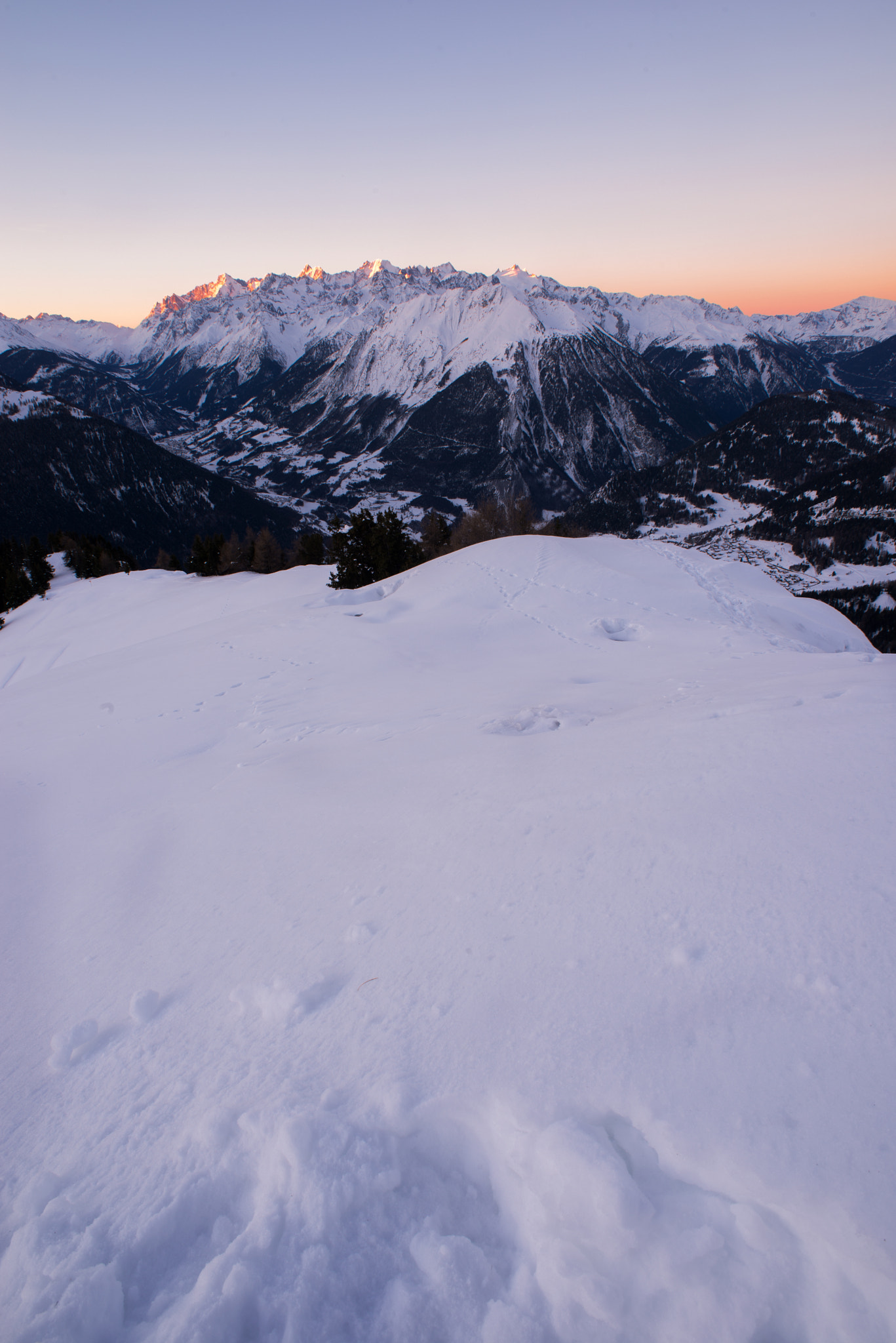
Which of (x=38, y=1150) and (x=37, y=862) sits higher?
(x=38, y=1150)

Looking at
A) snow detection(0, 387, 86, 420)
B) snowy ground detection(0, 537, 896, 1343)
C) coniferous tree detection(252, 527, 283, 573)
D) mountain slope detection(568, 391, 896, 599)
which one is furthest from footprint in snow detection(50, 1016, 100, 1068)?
snow detection(0, 387, 86, 420)

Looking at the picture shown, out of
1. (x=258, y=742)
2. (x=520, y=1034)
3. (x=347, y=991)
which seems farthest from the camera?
(x=258, y=742)

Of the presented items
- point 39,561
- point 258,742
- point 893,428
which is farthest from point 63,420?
point 893,428

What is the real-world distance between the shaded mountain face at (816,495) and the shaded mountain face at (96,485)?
139m

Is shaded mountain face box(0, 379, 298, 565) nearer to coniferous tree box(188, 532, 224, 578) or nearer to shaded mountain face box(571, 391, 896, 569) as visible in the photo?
coniferous tree box(188, 532, 224, 578)

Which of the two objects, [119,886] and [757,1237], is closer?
[757,1237]

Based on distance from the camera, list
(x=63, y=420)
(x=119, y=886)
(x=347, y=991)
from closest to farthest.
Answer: (x=347, y=991)
(x=119, y=886)
(x=63, y=420)

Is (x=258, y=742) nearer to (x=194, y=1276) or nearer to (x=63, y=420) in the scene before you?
(x=194, y=1276)

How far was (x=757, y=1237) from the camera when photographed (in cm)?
229

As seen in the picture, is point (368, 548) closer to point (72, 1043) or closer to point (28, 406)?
point (72, 1043)

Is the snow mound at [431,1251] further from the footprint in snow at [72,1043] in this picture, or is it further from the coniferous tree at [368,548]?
the coniferous tree at [368,548]

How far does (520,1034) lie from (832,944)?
1.96 metres

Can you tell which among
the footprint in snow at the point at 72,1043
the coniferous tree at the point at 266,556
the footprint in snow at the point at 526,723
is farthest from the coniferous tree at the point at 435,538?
the footprint in snow at the point at 72,1043

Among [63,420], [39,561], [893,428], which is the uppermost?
[63,420]
